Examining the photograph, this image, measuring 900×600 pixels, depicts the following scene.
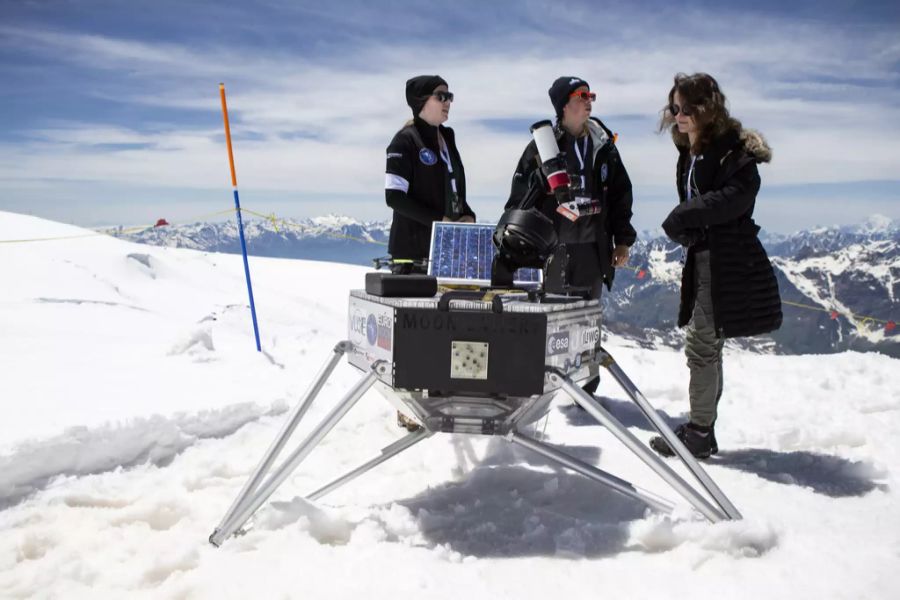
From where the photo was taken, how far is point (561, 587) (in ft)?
8.28

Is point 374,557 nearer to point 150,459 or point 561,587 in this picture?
point 561,587

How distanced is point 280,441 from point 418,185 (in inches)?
104

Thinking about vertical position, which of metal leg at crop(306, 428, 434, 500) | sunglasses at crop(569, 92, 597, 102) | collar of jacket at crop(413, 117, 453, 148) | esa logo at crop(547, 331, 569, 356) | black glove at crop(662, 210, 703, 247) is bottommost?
metal leg at crop(306, 428, 434, 500)

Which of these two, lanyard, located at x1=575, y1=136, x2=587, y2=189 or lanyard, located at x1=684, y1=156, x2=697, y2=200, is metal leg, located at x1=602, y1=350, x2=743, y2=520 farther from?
lanyard, located at x1=575, y1=136, x2=587, y2=189

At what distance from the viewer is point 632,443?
9.13 ft

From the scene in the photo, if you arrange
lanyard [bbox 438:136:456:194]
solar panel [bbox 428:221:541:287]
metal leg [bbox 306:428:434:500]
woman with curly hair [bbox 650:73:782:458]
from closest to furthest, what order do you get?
metal leg [bbox 306:428:434:500] < solar panel [bbox 428:221:541:287] < woman with curly hair [bbox 650:73:782:458] < lanyard [bbox 438:136:456:194]

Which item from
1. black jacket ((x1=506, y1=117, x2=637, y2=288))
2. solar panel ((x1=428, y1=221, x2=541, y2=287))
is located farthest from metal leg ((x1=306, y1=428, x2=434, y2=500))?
black jacket ((x1=506, y1=117, x2=637, y2=288))

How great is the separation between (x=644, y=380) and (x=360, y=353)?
165 inches

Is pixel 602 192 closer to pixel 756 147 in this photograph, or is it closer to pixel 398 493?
pixel 756 147

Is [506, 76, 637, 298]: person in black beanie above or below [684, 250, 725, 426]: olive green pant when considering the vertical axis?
above

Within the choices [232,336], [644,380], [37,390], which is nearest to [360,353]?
[37,390]

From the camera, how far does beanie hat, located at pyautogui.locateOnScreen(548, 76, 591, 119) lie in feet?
15.5

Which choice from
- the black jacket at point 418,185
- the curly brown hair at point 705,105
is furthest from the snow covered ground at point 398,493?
the curly brown hair at point 705,105

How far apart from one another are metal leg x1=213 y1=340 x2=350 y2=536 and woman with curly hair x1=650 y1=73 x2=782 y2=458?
7.88ft
